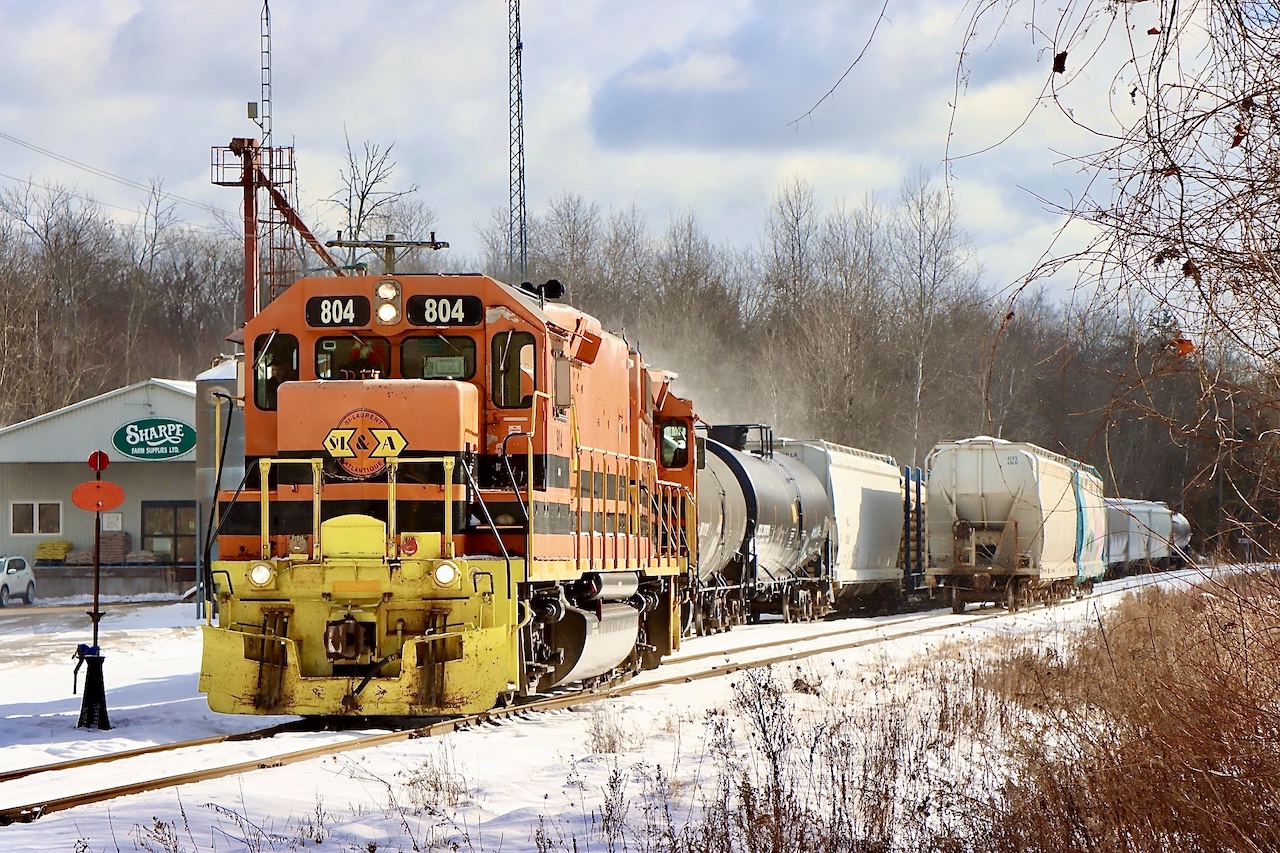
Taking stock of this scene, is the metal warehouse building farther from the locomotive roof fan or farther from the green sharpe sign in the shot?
the locomotive roof fan

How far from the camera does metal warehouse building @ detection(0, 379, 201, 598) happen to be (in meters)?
35.7

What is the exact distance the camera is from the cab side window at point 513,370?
1171 cm

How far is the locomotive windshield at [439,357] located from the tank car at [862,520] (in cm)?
1598

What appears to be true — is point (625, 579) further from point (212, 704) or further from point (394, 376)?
point (212, 704)

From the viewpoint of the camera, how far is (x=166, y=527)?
38.4 meters

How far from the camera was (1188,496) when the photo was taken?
5.13m

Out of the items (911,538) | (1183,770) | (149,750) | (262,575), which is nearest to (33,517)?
(911,538)

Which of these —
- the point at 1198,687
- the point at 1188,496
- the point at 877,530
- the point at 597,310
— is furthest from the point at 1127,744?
the point at 597,310

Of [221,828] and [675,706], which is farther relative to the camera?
[675,706]

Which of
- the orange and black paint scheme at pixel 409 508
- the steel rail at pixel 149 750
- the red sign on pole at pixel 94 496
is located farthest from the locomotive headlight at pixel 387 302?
the red sign on pole at pixel 94 496

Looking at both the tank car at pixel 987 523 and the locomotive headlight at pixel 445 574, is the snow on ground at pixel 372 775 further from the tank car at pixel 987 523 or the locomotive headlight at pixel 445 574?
the tank car at pixel 987 523

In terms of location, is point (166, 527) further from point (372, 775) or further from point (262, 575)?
point (372, 775)

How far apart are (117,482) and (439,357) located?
96.5 ft

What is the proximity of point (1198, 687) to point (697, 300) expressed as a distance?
2321 inches
